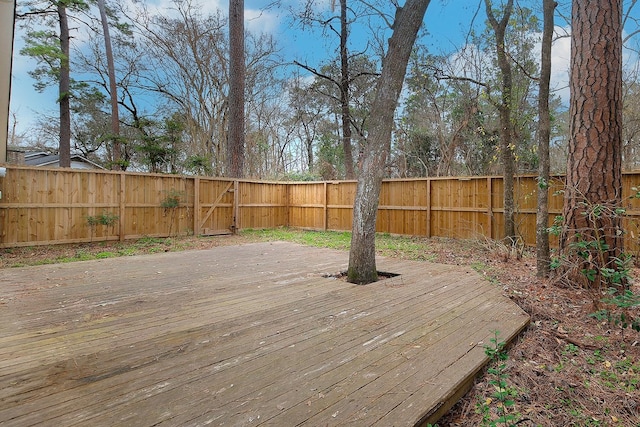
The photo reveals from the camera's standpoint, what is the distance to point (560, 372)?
2.11 m

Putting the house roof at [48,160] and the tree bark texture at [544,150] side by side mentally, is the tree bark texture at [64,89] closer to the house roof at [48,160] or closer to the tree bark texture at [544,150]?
the house roof at [48,160]

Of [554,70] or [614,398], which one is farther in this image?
[554,70]

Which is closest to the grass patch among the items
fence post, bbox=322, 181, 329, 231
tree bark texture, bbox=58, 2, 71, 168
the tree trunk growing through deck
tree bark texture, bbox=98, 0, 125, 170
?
fence post, bbox=322, 181, 329, 231

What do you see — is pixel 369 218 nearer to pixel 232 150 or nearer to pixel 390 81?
pixel 390 81

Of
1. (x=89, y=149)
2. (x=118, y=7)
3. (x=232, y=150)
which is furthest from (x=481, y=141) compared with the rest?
(x=89, y=149)

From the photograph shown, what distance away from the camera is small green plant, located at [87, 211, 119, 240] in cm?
721

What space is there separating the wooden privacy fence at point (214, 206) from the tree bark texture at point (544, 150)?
1.06 meters

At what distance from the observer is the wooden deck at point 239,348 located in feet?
4.82

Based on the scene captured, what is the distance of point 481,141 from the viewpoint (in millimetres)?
11680

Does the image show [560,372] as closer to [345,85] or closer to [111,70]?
[345,85]

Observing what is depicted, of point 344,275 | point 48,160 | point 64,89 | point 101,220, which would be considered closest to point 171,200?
point 101,220

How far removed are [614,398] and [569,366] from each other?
1.20 ft

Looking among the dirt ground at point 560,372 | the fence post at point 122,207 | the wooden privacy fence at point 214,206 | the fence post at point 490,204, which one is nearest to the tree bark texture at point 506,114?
the wooden privacy fence at point 214,206

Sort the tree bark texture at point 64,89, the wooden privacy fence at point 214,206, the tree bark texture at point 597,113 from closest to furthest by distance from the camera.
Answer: the tree bark texture at point 597,113 < the wooden privacy fence at point 214,206 < the tree bark texture at point 64,89
